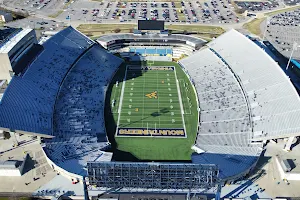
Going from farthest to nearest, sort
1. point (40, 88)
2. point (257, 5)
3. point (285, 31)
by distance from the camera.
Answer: point (257, 5)
point (285, 31)
point (40, 88)

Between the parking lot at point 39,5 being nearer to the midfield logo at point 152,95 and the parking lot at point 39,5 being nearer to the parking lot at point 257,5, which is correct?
the midfield logo at point 152,95

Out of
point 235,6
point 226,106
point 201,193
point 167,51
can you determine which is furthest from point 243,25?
point 201,193

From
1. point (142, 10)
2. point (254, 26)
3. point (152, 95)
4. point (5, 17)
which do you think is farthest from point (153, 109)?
point (5, 17)

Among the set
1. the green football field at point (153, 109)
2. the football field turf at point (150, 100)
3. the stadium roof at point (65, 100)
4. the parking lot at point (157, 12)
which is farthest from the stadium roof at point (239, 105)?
the parking lot at point (157, 12)

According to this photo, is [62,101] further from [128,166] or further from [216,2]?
[216,2]

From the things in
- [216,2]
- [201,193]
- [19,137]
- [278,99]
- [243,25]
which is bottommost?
[201,193]

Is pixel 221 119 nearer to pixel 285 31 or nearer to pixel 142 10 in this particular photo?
pixel 285 31

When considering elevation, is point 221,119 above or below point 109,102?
below
